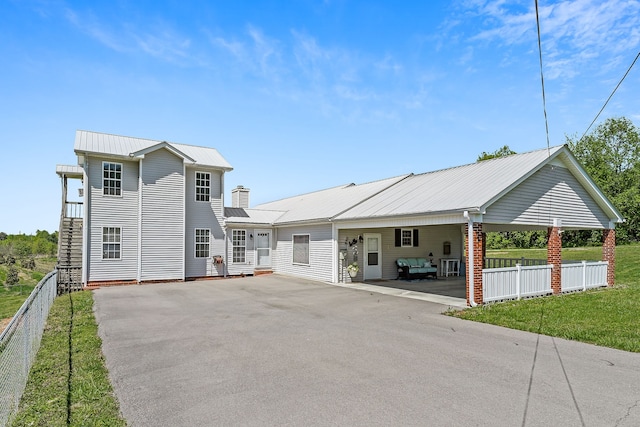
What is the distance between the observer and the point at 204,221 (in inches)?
778

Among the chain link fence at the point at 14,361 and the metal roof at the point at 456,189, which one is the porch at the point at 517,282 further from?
the chain link fence at the point at 14,361

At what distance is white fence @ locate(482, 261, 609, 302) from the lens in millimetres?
11809

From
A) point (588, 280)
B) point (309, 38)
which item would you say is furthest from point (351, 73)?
point (588, 280)

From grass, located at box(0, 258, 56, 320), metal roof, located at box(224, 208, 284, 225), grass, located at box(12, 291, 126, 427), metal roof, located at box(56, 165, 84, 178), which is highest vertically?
metal roof, located at box(56, 165, 84, 178)

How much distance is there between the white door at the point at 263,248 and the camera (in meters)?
21.7

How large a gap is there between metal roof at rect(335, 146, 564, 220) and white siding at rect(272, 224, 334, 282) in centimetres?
184

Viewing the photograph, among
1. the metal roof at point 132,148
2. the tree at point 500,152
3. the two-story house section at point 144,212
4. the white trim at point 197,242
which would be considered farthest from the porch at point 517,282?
the tree at point 500,152

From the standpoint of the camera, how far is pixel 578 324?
9.23m

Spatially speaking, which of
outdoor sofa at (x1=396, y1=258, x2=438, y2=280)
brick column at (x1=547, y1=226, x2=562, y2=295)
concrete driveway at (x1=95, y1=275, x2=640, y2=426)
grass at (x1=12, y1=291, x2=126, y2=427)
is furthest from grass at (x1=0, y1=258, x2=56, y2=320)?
brick column at (x1=547, y1=226, x2=562, y2=295)

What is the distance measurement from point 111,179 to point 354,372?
15510mm

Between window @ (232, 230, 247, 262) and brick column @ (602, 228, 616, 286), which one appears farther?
window @ (232, 230, 247, 262)

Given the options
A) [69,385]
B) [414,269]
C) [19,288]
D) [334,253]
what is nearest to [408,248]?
[414,269]

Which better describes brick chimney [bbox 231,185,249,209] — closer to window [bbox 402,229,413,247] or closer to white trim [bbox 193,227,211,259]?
white trim [bbox 193,227,211,259]

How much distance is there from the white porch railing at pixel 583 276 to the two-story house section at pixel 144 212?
48.9 ft
